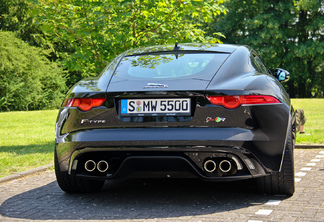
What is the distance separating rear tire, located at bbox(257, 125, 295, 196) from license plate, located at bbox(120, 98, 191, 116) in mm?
1091

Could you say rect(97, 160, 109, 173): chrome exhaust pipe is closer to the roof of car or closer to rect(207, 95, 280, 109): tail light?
rect(207, 95, 280, 109): tail light

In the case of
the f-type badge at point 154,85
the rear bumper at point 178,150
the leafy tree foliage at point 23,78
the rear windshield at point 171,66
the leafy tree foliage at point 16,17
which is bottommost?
the leafy tree foliage at point 23,78

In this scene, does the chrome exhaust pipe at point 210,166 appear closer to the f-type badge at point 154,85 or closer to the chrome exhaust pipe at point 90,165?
the f-type badge at point 154,85

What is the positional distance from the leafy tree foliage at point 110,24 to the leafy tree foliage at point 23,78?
22.6 m

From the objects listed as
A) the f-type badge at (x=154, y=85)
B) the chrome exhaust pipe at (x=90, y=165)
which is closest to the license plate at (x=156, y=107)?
the f-type badge at (x=154, y=85)

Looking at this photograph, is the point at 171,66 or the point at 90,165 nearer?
the point at 90,165

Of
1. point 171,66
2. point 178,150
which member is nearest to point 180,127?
point 178,150

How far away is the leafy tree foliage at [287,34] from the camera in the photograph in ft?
145

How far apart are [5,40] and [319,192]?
31.1 metres

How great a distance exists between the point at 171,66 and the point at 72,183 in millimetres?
1600

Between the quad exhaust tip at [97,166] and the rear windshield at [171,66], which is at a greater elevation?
the rear windshield at [171,66]

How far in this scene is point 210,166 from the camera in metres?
4.73

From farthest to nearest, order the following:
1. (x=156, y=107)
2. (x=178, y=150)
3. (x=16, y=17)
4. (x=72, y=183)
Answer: (x=16, y=17) → (x=72, y=183) → (x=156, y=107) → (x=178, y=150)

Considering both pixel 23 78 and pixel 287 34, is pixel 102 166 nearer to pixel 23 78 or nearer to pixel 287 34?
pixel 23 78
